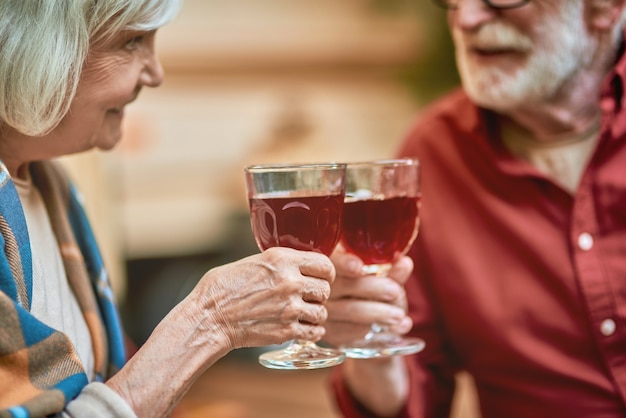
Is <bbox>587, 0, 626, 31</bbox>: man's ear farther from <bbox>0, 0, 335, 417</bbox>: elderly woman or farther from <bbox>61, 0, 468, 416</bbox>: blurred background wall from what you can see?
<bbox>61, 0, 468, 416</bbox>: blurred background wall

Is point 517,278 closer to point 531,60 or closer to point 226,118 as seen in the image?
point 531,60

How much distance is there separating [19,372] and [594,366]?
3.81 ft

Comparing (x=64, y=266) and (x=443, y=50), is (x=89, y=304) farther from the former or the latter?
(x=443, y=50)

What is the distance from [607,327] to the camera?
64.2 inches

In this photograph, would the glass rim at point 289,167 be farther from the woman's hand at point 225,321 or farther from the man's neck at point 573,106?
the man's neck at point 573,106

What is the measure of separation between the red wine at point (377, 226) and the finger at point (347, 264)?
0.03 feet

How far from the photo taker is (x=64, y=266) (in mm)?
1294

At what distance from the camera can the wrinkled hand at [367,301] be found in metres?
1.40

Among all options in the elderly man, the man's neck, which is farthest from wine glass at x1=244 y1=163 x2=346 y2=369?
the man's neck

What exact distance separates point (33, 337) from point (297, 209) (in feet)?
1.24

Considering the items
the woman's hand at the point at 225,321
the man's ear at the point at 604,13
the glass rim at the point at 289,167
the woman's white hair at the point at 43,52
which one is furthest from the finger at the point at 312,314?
the man's ear at the point at 604,13

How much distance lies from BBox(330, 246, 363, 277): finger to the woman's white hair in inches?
19.8

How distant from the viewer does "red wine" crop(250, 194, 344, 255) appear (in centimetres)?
112

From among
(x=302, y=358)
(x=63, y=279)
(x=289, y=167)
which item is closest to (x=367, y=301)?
(x=302, y=358)
